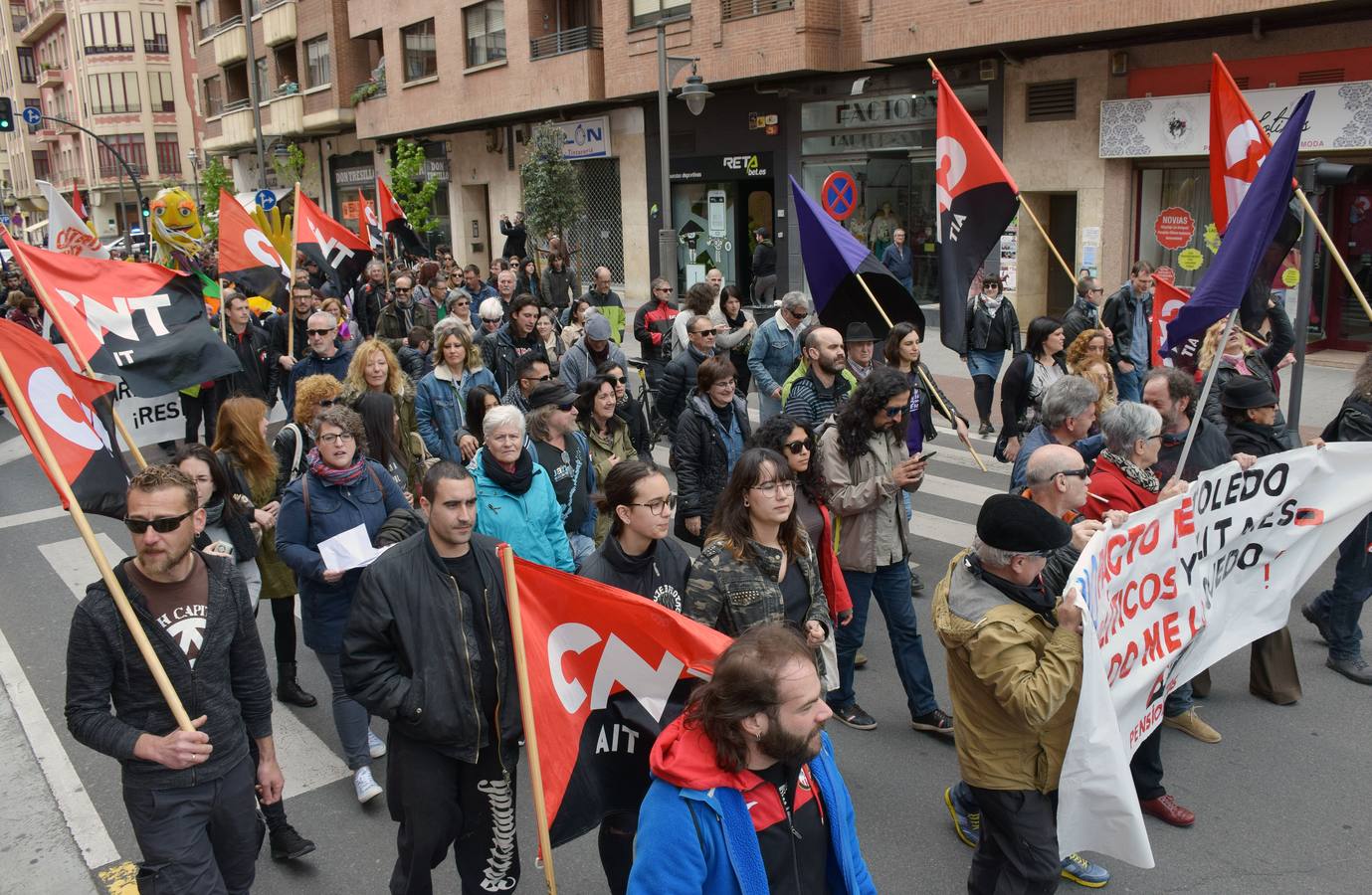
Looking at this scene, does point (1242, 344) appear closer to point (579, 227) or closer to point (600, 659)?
point (600, 659)

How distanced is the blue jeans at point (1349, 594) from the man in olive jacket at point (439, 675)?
185 inches

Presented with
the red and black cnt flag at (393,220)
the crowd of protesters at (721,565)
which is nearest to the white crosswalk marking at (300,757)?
the crowd of protesters at (721,565)

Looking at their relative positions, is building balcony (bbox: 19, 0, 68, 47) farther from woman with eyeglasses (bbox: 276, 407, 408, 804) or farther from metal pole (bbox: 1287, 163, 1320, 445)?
→ woman with eyeglasses (bbox: 276, 407, 408, 804)

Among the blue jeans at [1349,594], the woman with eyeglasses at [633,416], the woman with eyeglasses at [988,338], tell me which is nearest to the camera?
the blue jeans at [1349,594]

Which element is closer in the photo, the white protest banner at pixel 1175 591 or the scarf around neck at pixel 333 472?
the white protest banner at pixel 1175 591

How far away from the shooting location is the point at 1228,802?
5074 millimetres

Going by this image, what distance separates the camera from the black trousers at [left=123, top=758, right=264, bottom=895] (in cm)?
360

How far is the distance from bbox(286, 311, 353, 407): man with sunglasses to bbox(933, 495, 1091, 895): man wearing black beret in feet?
20.5

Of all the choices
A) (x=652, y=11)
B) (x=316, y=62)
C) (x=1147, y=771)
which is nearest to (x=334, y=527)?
(x=1147, y=771)

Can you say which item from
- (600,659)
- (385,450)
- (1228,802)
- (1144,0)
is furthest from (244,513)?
(1144,0)

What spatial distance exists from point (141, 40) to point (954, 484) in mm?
70468

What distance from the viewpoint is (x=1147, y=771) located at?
16.1 feet

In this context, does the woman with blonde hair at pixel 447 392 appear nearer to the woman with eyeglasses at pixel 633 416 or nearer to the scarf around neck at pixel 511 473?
the woman with eyeglasses at pixel 633 416

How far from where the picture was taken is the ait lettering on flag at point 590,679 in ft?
11.9
